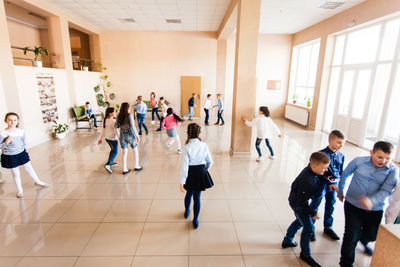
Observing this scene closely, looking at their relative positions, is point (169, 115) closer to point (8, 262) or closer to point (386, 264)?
point (8, 262)

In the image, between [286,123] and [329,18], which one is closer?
[329,18]

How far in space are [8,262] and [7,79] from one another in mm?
5244

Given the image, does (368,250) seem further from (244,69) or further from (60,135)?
(60,135)

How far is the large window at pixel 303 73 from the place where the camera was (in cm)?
1009

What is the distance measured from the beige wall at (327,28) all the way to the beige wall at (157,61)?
4.42 m

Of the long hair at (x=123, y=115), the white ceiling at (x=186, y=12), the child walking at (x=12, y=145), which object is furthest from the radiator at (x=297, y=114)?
the child walking at (x=12, y=145)

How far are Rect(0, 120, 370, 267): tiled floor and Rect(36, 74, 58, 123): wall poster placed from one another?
8.70ft

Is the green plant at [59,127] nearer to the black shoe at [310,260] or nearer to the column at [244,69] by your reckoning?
the column at [244,69]

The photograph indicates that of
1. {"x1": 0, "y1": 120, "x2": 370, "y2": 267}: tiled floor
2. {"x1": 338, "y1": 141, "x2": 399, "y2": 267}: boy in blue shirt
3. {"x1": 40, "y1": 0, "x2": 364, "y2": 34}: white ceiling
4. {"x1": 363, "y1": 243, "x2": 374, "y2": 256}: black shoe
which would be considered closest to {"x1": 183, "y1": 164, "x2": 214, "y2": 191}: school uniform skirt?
{"x1": 0, "y1": 120, "x2": 370, "y2": 267}: tiled floor

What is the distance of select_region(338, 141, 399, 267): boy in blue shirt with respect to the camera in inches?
82.2

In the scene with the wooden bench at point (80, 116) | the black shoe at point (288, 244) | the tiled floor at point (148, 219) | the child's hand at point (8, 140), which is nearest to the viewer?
the tiled floor at point (148, 219)

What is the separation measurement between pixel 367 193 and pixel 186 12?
7978 mm

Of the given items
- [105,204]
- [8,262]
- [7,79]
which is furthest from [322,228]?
[7,79]

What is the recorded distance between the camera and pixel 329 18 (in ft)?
27.3
